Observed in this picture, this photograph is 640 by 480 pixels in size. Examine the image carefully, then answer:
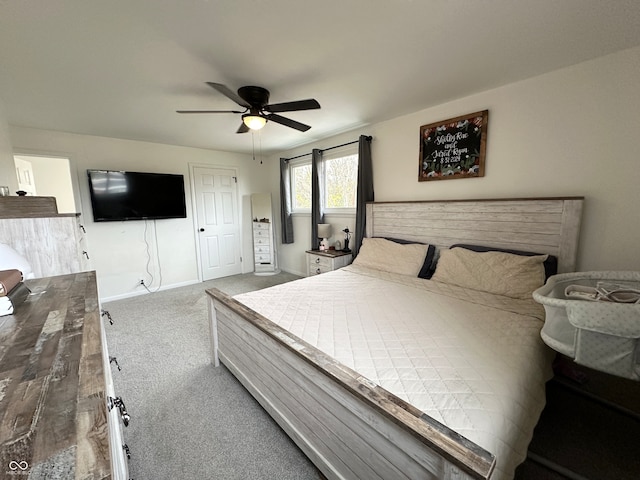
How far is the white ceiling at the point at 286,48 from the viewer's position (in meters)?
1.38

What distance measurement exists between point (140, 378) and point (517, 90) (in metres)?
3.89

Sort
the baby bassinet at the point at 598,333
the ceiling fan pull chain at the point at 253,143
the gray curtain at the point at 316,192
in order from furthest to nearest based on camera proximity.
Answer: the gray curtain at the point at 316,192
the ceiling fan pull chain at the point at 253,143
the baby bassinet at the point at 598,333

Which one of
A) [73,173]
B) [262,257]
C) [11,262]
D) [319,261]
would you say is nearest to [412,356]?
[11,262]

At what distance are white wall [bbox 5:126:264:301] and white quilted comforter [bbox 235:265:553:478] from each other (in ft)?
9.31

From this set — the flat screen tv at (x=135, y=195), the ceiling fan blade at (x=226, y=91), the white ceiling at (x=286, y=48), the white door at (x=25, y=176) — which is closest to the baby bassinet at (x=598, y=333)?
the white ceiling at (x=286, y=48)

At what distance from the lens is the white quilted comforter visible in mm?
979

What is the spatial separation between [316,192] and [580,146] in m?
2.85

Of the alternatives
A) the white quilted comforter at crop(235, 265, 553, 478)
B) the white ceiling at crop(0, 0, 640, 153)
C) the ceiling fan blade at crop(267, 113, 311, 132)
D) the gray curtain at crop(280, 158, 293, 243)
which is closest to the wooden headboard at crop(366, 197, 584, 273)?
the white quilted comforter at crop(235, 265, 553, 478)

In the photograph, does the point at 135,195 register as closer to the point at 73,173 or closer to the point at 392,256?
the point at 73,173

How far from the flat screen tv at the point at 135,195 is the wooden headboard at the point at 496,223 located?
123 inches

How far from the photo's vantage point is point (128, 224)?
150 inches

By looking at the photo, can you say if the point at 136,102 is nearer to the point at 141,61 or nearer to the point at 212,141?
the point at 141,61

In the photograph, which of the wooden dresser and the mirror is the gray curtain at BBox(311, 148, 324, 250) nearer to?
the mirror

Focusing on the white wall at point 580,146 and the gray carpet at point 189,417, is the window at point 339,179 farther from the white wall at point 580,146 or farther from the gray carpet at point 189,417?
the gray carpet at point 189,417
